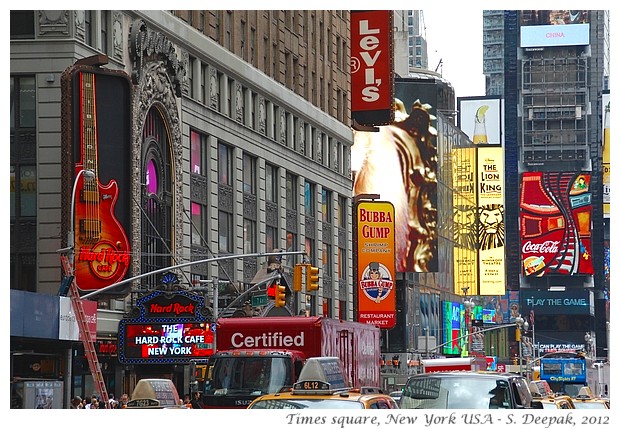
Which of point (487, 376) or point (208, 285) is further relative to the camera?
point (208, 285)

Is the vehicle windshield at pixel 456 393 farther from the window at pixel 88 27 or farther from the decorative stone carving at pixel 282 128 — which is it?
the decorative stone carving at pixel 282 128

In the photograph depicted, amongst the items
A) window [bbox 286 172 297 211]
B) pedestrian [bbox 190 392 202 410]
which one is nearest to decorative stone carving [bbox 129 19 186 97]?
window [bbox 286 172 297 211]

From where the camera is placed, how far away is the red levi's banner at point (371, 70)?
289 ft

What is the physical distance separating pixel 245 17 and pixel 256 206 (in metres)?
9.60

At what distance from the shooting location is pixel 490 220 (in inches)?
7697

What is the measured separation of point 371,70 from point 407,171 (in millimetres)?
48209

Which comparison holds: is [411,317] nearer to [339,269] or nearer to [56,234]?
[339,269]

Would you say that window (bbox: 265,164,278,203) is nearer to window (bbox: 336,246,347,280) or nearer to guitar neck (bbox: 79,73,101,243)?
window (bbox: 336,246,347,280)

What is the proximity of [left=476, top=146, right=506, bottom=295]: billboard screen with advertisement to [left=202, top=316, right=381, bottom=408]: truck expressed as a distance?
491 feet

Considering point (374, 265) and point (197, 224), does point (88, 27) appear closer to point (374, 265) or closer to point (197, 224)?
point (197, 224)

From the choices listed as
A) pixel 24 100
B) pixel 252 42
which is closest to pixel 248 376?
pixel 24 100

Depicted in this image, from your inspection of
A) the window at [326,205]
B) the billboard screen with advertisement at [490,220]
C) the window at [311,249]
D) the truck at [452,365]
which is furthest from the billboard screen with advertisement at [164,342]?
the billboard screen with advertisement at [490,220]
